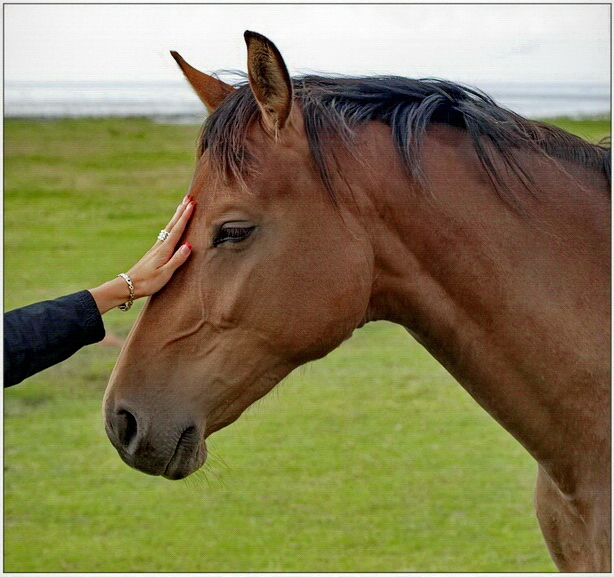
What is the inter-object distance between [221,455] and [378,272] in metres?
2.37

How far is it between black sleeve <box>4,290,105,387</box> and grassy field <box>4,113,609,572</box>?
1039 mm

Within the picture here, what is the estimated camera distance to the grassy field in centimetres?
275

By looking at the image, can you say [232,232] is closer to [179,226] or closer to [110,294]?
[179,226]

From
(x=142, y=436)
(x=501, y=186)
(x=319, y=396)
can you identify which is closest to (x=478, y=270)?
(x=501, y=186)

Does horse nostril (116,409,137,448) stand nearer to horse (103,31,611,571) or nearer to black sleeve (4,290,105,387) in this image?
horse (103,31,611,571)

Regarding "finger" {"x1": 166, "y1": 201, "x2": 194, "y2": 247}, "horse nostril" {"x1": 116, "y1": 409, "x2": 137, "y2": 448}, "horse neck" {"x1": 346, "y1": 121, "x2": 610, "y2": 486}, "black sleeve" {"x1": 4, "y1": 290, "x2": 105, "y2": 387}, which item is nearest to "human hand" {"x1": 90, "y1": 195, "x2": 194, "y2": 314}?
"finger" {"x1": 166, "y1": 201, "x2": 194, "y2": 247}

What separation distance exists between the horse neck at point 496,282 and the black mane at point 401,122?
3 centimetres

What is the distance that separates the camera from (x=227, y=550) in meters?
2.77

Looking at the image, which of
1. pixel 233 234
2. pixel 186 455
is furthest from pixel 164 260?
pixel 186 455

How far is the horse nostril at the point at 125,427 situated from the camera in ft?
3.99

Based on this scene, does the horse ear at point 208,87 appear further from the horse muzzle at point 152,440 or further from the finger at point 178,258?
the horse muzzle at point 152,440

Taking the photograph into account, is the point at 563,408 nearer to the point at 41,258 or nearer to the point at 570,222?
the point at 570,222

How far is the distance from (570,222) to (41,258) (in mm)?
3391

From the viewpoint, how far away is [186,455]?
4.08ft
